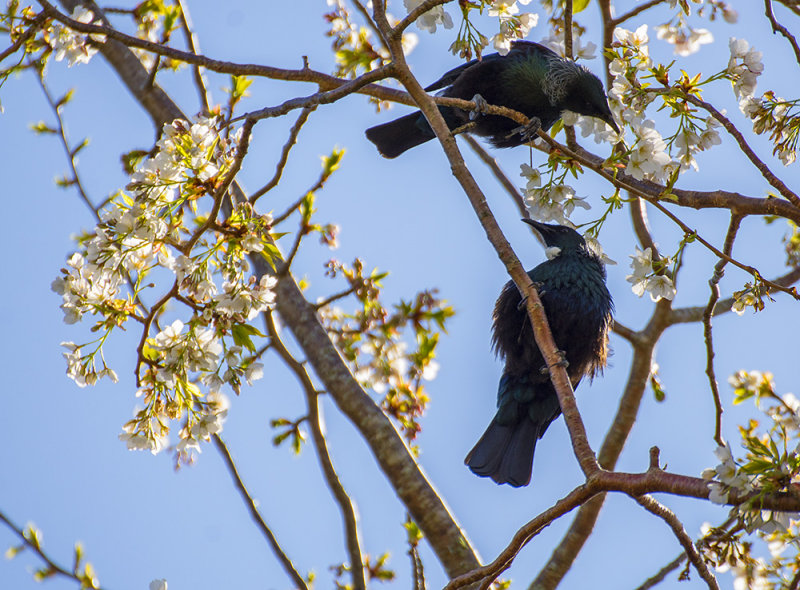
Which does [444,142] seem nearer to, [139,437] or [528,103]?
[139,437]

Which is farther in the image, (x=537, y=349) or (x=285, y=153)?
(x=537, y=349)

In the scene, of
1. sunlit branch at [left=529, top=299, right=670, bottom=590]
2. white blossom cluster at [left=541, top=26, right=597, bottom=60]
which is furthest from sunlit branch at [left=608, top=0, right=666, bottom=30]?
sunlit branch at [left=529, top=299, right=670, bottom=590]

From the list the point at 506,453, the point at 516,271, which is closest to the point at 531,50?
the point at 506,453

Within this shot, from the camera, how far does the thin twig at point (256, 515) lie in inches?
147

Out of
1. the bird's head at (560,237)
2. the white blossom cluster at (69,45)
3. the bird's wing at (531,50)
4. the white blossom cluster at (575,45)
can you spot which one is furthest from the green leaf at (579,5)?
the white blossom cluster at (69,45)

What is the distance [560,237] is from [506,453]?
52.8 inches

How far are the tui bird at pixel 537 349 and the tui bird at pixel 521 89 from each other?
2.58 ft

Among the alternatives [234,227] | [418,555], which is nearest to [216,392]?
[234,227]

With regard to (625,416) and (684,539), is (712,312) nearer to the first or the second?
(684,539)

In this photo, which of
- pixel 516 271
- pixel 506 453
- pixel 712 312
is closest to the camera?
pixel 516 271

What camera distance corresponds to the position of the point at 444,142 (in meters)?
2.90

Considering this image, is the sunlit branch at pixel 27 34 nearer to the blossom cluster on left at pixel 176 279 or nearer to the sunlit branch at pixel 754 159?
the blossom cluster on left at pixel 176 279

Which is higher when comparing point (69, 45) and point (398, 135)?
point (398, 135)

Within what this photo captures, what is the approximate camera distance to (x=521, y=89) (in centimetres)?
511
